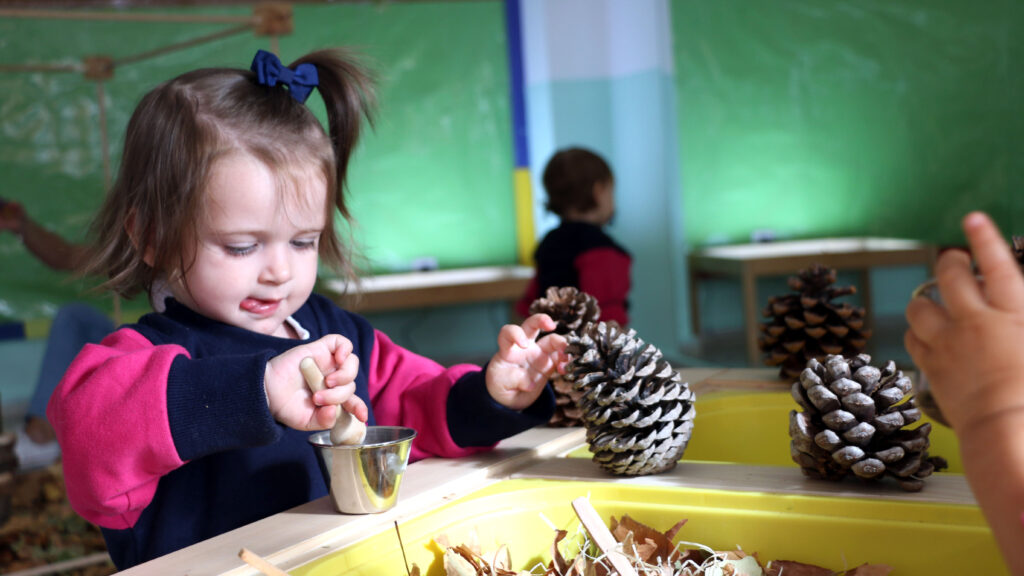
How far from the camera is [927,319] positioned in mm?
455

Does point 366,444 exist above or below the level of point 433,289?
above

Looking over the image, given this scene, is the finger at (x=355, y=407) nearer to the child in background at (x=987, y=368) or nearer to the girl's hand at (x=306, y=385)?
the girl's hand at (x=306, y=385)

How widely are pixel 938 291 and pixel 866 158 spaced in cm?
392

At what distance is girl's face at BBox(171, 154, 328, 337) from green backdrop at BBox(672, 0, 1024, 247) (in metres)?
3.40

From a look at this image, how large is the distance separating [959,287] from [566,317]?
1.91 feet

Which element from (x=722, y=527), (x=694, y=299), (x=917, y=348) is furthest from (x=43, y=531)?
(x=694, y=299)

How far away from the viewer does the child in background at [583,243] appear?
111 inches

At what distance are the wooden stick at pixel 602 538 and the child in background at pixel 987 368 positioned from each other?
0.82 feet

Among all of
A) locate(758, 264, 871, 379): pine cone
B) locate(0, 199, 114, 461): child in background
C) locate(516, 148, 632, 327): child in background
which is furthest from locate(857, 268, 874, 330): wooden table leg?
locate(0, 199, 114, 461): child in background

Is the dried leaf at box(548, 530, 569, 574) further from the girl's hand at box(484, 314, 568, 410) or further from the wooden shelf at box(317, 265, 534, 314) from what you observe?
the wooden shelf at box(317, 265, 534, 314)

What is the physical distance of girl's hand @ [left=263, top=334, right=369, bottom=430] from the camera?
27.9 inches

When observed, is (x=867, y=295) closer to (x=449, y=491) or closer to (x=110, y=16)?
(x=110, y=16)

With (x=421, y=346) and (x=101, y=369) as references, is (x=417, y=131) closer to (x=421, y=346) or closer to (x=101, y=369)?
(x=421, y=346)

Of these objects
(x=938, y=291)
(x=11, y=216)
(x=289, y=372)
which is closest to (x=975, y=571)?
(x=938, y=291)
